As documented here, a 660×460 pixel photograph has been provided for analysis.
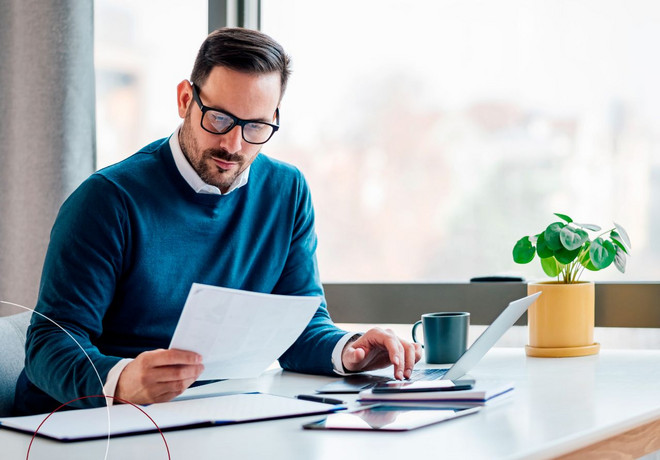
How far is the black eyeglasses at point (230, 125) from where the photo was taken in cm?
166

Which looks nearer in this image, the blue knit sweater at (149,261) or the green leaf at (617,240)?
the blue knit sweater at (149,261)

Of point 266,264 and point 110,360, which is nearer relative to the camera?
point 110,360

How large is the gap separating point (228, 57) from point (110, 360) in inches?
26.8

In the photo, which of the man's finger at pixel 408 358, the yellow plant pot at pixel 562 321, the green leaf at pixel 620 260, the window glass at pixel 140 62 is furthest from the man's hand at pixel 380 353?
the window glass at pixel 140 62

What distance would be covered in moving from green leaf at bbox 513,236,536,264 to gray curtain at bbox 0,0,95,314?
4.43 ft

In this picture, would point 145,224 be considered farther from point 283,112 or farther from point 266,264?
point 283,112

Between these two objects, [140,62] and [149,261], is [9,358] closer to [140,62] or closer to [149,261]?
[149,261]

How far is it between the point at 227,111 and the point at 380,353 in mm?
560

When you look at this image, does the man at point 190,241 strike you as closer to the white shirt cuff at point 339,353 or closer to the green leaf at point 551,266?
the white shirt cuff at point 339,353

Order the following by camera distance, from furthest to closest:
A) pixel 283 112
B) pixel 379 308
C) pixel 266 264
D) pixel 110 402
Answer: pixel 283 112, pixel 379 308, pixel 266 264, pixel 110 402

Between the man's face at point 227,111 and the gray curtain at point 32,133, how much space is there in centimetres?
85

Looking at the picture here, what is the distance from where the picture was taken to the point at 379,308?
8.02 ft

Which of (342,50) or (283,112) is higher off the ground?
(342,50)

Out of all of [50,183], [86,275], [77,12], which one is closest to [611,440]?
[86,275]
